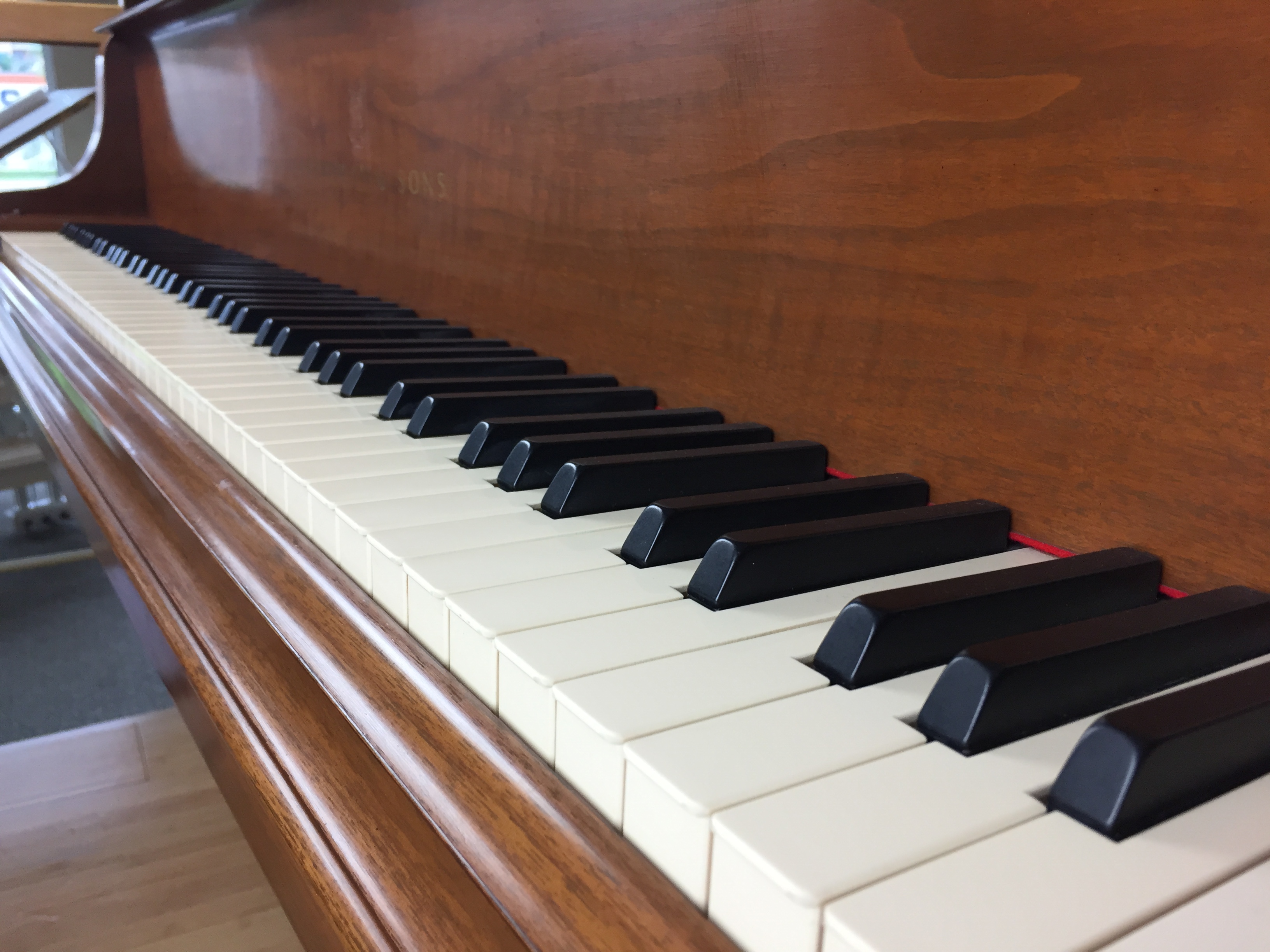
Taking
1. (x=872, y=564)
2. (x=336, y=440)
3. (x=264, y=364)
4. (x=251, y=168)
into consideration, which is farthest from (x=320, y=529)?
(x=251, y=168)

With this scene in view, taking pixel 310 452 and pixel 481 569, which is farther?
pixel 310 452

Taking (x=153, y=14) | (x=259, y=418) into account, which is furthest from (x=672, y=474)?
(x=153, y=14)

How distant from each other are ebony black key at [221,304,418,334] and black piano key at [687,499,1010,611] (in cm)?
101

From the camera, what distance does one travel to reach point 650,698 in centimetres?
47

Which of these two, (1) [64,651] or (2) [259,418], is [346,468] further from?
(1) [64,651]

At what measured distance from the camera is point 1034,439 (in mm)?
713

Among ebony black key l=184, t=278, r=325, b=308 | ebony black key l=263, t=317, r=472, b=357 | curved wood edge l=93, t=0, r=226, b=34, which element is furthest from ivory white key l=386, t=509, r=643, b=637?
curved wood edge l=93, t=0, r=226, b=34

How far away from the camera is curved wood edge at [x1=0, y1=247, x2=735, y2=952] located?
0.42 metres

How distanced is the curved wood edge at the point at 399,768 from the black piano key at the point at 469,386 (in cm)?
18

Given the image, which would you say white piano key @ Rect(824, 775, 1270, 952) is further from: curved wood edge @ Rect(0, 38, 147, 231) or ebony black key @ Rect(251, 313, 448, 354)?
curved wood edge @ Rect(0, 38, 147, 231)

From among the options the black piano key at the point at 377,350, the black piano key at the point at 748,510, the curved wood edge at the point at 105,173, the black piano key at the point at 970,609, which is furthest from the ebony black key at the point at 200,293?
the curved wood edge at the point at 105,173

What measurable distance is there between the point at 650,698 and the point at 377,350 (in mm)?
885

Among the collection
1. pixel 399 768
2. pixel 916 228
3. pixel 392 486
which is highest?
pixel 916 228

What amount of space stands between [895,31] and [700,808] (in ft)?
2.15
